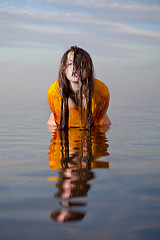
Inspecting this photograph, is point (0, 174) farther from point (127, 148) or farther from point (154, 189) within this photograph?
point (127, 148)

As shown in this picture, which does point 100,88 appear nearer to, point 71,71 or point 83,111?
point 83,111

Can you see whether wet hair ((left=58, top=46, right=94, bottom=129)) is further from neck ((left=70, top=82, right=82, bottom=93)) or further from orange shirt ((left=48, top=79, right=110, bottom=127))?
orange shirt ((left=48, top=79, right=110, bottom=127))

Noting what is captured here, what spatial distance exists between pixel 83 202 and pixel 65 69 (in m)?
3.35

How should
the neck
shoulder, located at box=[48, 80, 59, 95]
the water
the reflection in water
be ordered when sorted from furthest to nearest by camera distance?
1. shoulder, located at box=[48, 80, 59, 95]
2. the neck
3. the reflection in water
4. the water

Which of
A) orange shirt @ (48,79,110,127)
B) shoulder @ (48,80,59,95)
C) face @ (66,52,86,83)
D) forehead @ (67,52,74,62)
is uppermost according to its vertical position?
forehead @ (67,52,74,62)

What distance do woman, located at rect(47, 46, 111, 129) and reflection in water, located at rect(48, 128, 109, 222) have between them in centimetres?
84

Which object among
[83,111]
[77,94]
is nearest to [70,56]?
[77,94]

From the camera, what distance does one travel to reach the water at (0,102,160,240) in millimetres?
1348

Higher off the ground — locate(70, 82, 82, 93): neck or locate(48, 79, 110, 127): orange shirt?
locate(70, 82, 82, 93): neck

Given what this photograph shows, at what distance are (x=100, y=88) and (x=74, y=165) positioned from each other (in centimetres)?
307

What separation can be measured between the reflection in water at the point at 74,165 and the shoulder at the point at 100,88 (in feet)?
4.15

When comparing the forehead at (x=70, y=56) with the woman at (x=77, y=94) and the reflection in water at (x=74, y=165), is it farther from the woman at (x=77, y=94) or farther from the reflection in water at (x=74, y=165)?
Result: the reflection in water at (x=74, y=165)

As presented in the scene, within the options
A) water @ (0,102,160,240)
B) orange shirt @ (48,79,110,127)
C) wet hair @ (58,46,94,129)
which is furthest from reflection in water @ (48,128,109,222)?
orange shirt @ (48,79,110,127)

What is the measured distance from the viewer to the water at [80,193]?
1.35 metres
